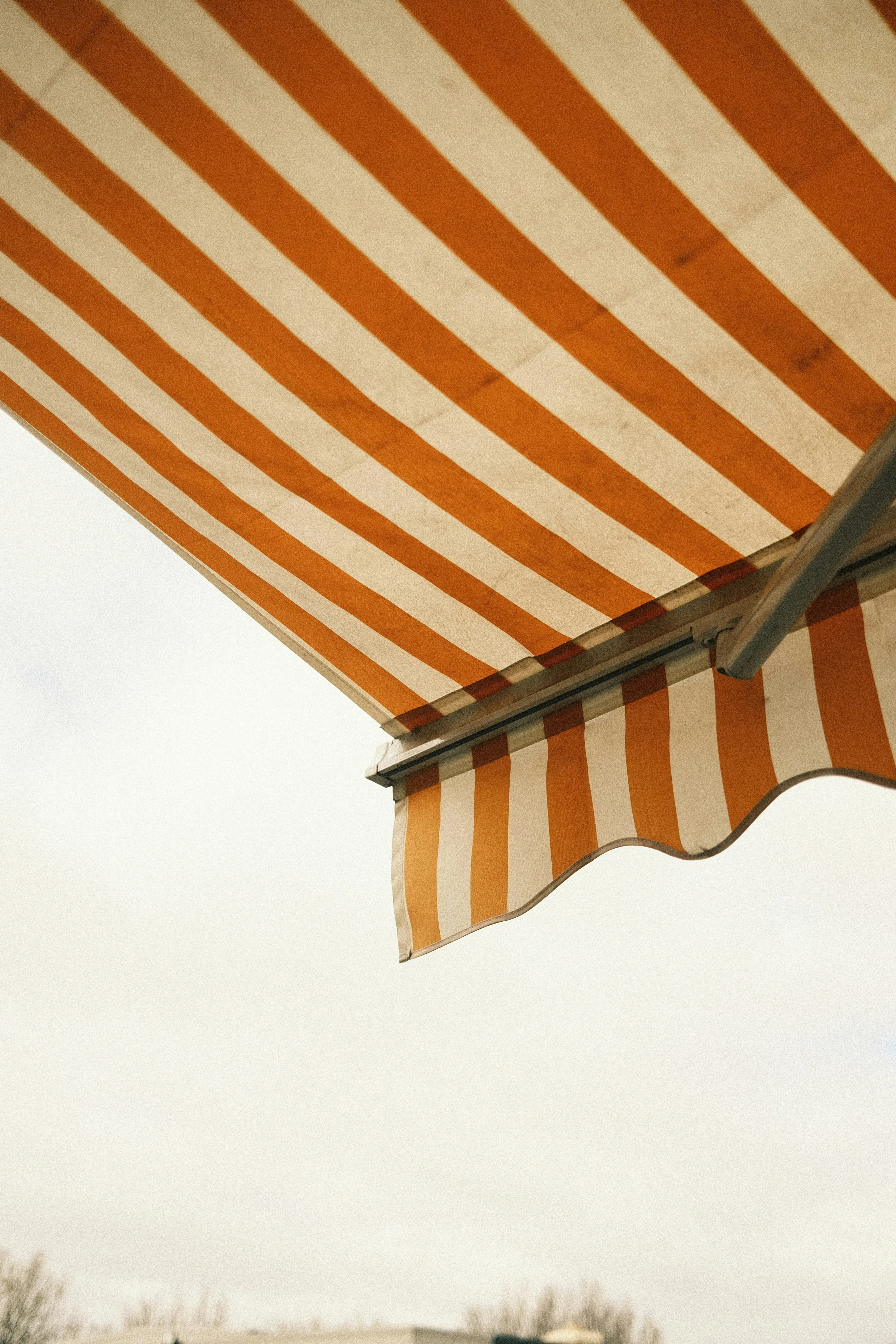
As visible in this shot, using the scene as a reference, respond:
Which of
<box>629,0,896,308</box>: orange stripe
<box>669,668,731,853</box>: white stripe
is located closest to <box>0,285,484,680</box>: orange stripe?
<box>669,668,731,853</box>: white stripe

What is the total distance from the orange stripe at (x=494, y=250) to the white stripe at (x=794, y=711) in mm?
275

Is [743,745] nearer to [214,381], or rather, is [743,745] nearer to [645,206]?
[645,206]

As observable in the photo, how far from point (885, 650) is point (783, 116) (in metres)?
0.94

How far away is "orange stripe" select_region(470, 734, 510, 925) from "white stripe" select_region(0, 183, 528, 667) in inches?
10.8

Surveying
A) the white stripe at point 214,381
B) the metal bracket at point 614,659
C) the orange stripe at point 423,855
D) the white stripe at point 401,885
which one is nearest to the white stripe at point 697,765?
the metal bracket at point 614,659

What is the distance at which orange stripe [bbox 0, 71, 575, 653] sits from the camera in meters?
1.51

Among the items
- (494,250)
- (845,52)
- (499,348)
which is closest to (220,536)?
(499,348)

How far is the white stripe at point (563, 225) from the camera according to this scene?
1.32 m

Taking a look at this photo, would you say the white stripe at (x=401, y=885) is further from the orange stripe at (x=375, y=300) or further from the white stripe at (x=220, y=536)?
the orange stripe at (x=375, y=300)

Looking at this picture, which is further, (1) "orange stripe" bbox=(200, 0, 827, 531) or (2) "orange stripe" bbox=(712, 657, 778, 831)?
(2) "orange stripe" bbox=(712, 657, 778, 831)

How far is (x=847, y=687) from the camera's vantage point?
1.68 meters

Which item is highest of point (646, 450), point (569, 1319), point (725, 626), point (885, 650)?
point (646, 450)

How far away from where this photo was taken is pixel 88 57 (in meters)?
1.38

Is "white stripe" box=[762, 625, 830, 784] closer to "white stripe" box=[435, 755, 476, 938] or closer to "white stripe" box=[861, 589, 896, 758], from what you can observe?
"white stripe" box=[861, 589, 896, 758]
